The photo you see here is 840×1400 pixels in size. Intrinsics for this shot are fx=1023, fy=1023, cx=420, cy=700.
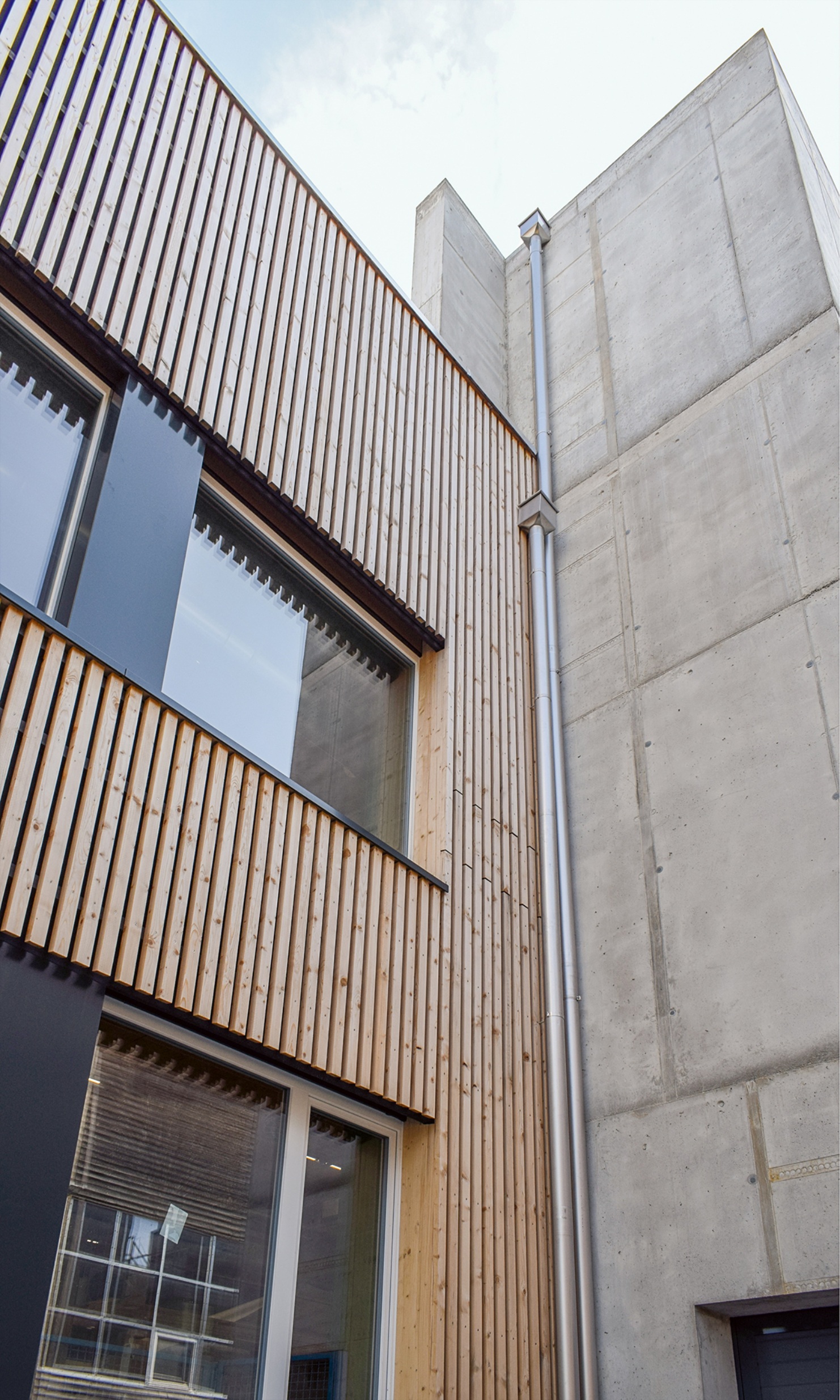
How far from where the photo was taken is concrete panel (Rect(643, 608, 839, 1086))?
477 cm

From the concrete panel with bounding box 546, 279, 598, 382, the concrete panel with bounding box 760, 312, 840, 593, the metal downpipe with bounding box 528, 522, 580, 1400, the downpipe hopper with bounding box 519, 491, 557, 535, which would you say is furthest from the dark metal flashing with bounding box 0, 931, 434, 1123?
→ the concrete panel with bounding box 546, 279, 598, 382

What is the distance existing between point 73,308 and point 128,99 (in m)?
1.57

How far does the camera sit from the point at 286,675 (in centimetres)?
516

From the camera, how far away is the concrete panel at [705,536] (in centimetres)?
590

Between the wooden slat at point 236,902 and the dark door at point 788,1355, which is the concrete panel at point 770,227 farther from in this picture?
the dark door at point 788,1355

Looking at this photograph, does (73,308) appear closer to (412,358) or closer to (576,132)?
(412,358)

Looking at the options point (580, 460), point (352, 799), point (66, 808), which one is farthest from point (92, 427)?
point (580, 460)

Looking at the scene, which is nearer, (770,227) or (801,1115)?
(801,1115)

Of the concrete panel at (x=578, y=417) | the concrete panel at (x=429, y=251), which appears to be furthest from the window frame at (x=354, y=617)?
the concrete panel at (x=429, y=251)

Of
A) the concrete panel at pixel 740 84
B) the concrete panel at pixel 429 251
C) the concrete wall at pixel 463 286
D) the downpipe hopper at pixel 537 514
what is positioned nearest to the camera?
the downpipe hopper at pixel 537 514

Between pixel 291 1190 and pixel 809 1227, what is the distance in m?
2.16

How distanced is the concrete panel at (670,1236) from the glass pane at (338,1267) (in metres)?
1.27

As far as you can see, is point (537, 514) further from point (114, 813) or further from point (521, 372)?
point (114, 813)

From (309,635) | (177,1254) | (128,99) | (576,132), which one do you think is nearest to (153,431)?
(309,635)
